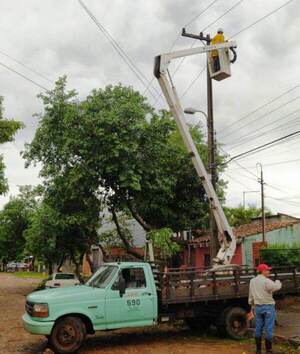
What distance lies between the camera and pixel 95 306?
34.8 ft

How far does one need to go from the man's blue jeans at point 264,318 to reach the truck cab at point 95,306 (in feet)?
8.09

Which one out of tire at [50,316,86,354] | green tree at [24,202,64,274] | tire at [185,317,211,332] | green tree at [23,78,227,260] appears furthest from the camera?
green tree at [24,202,64,274]

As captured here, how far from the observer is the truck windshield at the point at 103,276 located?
11.2 m

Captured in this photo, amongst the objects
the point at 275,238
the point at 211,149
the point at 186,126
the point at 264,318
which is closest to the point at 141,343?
the point at 264,318

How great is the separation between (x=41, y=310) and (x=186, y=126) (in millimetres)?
6310

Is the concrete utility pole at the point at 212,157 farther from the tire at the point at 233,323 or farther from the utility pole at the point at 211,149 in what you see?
the tire at the point at 233,323

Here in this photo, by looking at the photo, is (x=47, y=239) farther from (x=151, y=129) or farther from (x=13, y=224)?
(x=13, y=224)

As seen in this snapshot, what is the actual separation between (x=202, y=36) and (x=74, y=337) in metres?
11.7

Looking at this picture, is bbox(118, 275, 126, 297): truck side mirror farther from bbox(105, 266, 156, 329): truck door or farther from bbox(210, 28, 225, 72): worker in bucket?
bbox(210, 28, 225, 72): worker in bucket

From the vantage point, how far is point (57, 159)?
66.3ft

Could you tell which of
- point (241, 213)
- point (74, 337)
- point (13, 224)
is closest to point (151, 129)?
point (74, 337)

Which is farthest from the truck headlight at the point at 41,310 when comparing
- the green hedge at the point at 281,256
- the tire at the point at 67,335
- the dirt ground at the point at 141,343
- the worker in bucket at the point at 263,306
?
the green hedge at the point at 281,256

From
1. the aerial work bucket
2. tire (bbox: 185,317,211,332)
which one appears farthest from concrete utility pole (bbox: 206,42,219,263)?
the aerial work bucket

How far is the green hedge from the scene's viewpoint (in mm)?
21719
